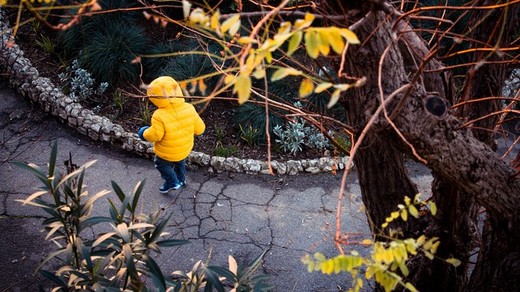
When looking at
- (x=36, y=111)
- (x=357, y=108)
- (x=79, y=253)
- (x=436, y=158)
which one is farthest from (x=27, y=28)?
(x=436, y=158)

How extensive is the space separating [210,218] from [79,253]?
1.84 m

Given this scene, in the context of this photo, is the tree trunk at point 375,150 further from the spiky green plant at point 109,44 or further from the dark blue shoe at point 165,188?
the spiky green plant at point 109,44

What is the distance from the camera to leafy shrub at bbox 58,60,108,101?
6555 millimetres

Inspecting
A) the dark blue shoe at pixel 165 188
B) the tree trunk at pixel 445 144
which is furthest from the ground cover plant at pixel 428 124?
the dark blue shoe at pixel 165 188

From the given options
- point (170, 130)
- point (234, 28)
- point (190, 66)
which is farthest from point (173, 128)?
point (234, 28)

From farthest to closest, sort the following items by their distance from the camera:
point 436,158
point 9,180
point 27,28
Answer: point 27,28
point 9,180
point 436,158

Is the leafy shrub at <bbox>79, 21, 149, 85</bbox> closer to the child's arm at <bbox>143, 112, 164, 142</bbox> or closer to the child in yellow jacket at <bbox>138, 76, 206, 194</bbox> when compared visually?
the child in yellow jacket at <bbox>138, 76, 206, 194</bbox>

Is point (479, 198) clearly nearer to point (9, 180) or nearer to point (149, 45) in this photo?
point (9, 180)

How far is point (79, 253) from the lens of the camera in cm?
343

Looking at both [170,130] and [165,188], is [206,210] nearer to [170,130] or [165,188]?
[165,188]

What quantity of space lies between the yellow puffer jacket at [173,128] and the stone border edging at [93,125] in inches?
32.0

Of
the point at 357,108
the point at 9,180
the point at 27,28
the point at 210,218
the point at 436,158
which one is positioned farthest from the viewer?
the point at 27,28

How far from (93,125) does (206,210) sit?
1.81 metres

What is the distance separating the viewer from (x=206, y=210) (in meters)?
5.25
